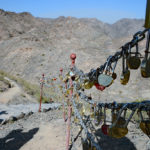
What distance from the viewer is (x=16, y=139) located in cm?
471

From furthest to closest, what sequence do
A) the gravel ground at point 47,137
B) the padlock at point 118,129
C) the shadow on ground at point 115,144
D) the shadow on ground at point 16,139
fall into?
the shadow on ground at point 16,139, the gravel ground at point 47,137, the shadow on ground at point 115,144, the padlock at point 118,129

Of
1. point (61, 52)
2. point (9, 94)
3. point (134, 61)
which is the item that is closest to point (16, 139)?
point (134, 61)

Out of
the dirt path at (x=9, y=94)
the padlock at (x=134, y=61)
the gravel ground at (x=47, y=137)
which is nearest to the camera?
the padlock at (x=134, y=61)

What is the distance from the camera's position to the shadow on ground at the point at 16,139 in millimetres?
4348

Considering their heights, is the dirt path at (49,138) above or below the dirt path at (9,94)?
below

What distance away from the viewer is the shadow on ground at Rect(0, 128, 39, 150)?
4348 millimetres

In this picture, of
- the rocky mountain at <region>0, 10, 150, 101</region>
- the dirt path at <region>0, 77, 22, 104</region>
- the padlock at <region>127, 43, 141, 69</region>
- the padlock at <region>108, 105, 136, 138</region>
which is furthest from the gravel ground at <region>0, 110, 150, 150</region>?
the rocky mountain at <region>0, 10, 150, 101</region>

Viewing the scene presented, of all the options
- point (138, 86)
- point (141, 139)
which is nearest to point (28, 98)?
point (141, 139)

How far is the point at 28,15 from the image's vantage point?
56.1 m

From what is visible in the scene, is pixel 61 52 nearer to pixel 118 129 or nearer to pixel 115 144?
pixel 115 144

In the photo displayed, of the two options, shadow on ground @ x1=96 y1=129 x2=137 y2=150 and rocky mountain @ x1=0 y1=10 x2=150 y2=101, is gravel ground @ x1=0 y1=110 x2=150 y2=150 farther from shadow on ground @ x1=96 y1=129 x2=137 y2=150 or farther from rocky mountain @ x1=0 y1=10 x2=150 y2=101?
rocky mountain @ x1=0 y1=10 x2=150 y2=101

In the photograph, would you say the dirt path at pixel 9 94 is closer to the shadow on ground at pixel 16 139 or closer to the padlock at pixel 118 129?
the shadow on ground at pixel 16 139

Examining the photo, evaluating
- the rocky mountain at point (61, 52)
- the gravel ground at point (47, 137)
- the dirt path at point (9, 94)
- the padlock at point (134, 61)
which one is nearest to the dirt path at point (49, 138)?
the gravel ground at point (47, 137)

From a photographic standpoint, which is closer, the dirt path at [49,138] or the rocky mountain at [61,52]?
the dirt path at [49,138]
